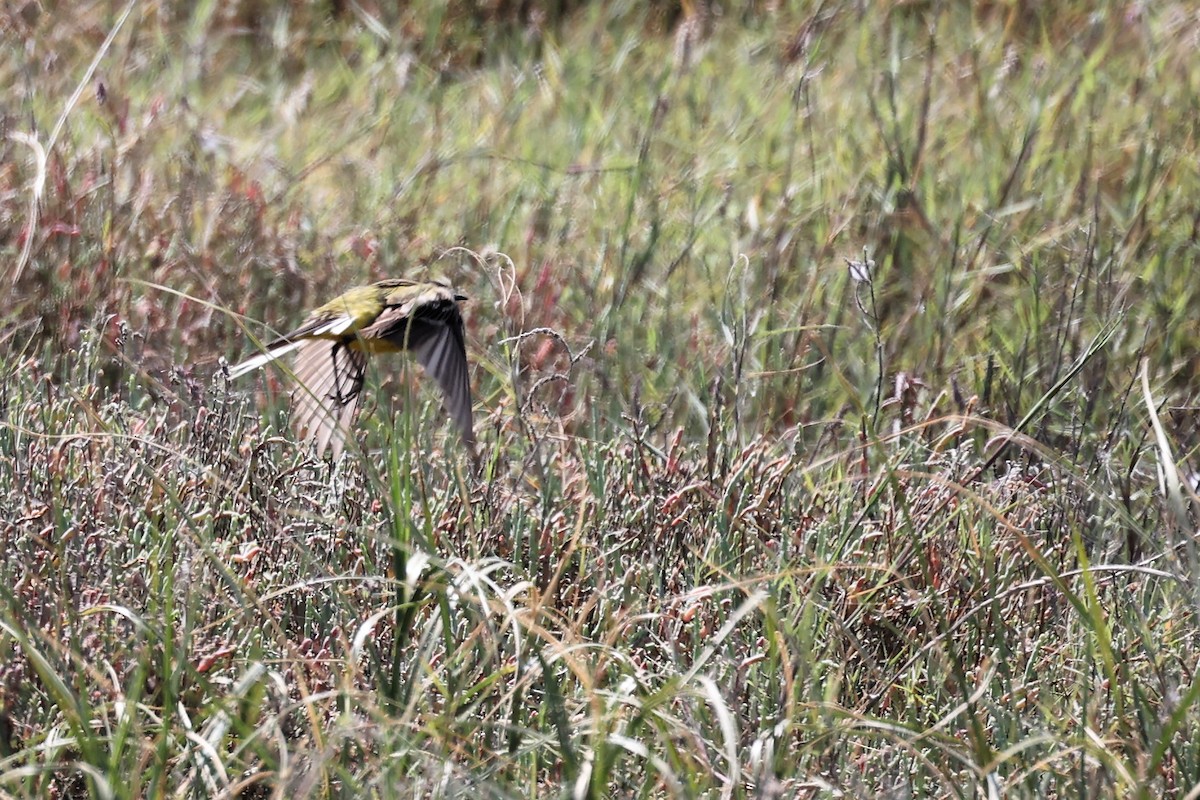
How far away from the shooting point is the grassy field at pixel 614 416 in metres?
2.32

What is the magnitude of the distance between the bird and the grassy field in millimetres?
103

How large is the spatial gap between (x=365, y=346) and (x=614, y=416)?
2.20ft

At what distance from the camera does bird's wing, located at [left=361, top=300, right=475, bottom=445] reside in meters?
3.13

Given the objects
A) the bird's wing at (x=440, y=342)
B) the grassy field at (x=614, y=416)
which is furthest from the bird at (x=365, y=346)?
the grassy field at (x=614, y=416)

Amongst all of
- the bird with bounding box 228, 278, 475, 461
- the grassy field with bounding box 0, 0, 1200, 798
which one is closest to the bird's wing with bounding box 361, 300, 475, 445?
the bird with bounding box 228, 278, 475, 461

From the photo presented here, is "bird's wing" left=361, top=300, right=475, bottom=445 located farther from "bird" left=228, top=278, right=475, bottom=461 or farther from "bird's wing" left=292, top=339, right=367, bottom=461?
"bird's wing" left=292, top=339, right=367, bottom=461

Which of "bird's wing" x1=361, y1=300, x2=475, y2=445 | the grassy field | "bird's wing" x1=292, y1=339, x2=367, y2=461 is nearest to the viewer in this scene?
the grassy field

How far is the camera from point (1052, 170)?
5438 millimetres

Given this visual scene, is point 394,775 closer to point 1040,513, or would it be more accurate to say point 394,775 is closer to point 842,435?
point 1040,513

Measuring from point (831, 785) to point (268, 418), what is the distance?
1.74 m

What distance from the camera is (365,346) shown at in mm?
3400

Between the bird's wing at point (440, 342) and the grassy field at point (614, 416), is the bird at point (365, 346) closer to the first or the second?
the bird's wing at point (440, 342)

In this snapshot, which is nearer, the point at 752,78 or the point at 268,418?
the point at 268,418

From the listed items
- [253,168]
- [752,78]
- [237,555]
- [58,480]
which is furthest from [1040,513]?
[752,78]
